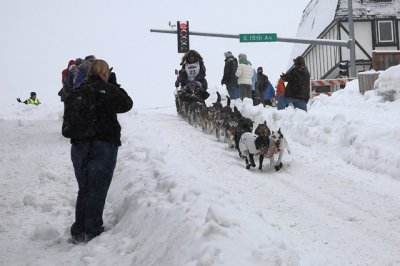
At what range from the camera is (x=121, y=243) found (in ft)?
Answer: 18.4

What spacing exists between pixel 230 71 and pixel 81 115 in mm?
12001

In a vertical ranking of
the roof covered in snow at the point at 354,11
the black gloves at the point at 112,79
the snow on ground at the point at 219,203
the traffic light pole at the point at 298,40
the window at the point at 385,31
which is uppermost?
the roof covered in snow at the point at 354,11

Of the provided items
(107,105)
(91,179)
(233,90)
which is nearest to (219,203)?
(91,179)

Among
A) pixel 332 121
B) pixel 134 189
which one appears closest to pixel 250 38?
pixel 332 121

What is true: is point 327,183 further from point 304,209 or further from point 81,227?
point 81,227

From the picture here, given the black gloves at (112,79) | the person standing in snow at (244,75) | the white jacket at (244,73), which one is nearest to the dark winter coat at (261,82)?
the person standing in snow at (244,75)

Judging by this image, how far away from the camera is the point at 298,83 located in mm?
13414

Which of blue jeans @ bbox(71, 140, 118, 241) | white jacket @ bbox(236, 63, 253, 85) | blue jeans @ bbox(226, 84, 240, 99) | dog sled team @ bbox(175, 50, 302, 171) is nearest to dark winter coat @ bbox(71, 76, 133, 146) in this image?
blue jeans @ bbox(71, 140, 118, 241)

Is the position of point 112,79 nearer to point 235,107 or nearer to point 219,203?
point 219,203

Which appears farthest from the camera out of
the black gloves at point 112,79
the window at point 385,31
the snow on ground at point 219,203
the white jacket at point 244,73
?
the window at point 385,31

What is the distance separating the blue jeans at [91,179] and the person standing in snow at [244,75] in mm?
11783

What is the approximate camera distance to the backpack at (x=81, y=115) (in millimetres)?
5891

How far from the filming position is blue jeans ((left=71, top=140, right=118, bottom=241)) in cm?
593

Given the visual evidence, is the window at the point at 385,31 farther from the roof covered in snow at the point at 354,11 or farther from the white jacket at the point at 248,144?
the white jacket at the point at 248,144
